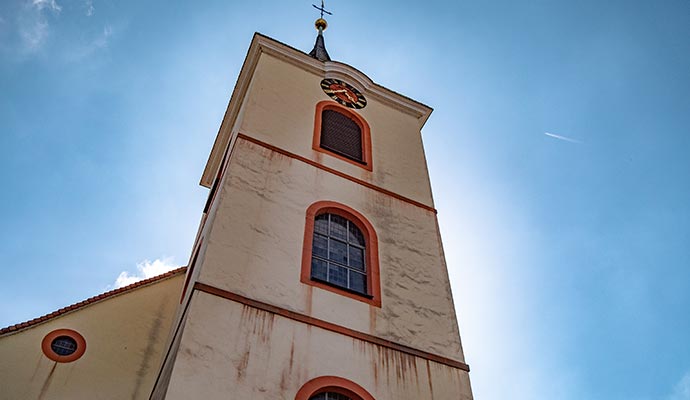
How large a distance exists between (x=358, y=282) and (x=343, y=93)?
274 inches

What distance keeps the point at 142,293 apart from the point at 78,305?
1.20 metres

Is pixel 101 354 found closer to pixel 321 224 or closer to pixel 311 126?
pixel 321 224

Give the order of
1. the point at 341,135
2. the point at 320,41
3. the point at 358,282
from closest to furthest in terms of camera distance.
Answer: the point at 358,282 < the point at 341,135 < the point at 320,41

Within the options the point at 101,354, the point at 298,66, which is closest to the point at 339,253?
the point at 101,354

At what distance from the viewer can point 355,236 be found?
39.1 feet

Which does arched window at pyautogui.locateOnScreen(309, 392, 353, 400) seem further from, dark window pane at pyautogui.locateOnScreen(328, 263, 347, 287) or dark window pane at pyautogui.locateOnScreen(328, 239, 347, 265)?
dark window pane at pyautogui.locateOnScreen(328, 239, 347, 265)

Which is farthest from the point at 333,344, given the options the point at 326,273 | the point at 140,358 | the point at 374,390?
the point at 140,358

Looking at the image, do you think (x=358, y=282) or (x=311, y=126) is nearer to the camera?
(x=358, y=282)

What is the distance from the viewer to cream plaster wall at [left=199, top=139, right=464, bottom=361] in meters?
9.76

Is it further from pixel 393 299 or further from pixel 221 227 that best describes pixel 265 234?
pixel 393 299

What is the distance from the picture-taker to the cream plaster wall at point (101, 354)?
10.6m

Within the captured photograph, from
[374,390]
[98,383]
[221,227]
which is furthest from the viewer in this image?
A: [98,383]

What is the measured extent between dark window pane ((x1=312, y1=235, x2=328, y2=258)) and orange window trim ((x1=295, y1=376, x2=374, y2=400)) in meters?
2.66

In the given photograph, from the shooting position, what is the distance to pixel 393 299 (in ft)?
35.4
